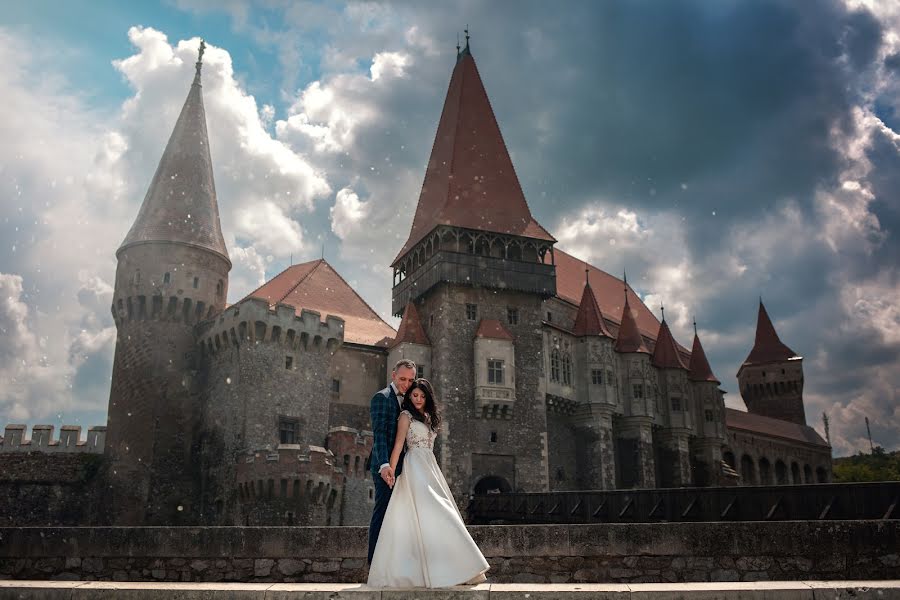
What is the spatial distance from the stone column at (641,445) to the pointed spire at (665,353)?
5.29 metres

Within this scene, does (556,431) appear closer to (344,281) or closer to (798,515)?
(344,281)

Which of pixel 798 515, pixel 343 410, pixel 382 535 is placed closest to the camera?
pixel 382 535

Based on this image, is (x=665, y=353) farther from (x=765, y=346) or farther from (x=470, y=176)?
(x=765, y=346)

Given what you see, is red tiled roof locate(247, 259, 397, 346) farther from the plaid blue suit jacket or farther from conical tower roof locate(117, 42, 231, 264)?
the plaid blue suit jacket

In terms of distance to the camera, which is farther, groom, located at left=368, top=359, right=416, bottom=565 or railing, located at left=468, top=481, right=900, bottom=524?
railing, located at left=468, top=481, right=900, bottom=524

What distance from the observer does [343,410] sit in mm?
32000

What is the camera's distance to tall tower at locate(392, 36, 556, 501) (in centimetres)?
3266

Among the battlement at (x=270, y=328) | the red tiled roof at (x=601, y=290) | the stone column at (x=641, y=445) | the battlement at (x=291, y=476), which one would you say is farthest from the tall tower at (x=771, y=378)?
the battlement at (x=291, y=476)

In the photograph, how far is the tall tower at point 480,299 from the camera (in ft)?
107

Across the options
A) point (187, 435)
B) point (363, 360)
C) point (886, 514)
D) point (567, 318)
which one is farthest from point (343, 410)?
point (886, 514)

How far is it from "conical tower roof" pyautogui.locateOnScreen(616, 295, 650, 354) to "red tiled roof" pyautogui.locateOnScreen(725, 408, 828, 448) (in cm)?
1537

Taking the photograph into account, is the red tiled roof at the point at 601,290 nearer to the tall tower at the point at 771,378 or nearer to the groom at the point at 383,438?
the tall tower at the point at 771,378

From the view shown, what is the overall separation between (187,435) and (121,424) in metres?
2.48

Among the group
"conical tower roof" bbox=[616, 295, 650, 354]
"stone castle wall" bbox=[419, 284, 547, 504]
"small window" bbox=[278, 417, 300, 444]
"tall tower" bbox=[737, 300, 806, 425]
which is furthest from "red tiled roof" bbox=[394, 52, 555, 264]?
"tall tower" bbox=[737, 300, 806, 425]
